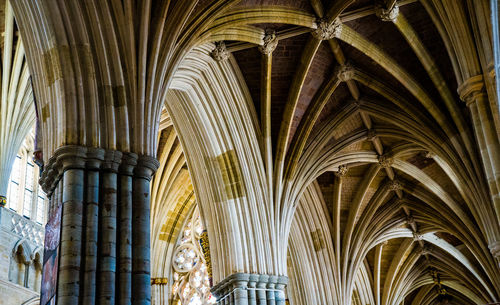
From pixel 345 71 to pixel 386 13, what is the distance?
2181 millimetres

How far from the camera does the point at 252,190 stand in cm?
1509

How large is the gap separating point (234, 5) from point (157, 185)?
27.3ft

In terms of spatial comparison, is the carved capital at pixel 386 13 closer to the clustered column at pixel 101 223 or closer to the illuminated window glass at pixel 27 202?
the clustered column at pixel 101 223

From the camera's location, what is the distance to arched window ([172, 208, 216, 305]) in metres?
19.5

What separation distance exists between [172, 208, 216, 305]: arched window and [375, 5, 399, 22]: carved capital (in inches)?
359

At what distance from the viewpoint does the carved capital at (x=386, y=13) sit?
13.8m

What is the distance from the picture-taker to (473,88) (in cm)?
1176

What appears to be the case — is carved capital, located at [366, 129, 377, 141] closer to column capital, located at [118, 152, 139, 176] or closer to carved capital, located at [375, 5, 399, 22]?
carved capital, located at [375, 5, 399, 22]

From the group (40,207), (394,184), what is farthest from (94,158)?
(394,184)

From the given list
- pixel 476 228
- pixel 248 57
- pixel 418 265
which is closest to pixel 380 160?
pixel 476 228

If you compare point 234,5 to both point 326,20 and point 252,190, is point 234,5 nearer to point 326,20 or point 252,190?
point 326,20

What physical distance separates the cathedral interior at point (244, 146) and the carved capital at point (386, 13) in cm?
3

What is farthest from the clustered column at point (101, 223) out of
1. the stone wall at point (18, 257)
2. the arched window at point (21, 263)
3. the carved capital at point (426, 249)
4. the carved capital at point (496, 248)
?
the carved capital at point (426, 249)

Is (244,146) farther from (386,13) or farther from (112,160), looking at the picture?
(112,160)
